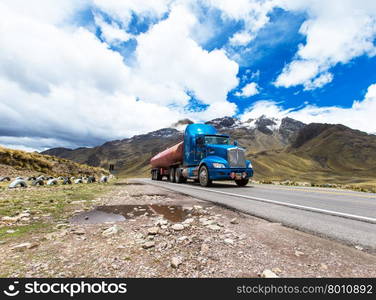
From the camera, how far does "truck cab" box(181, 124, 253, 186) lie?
12.8 meters

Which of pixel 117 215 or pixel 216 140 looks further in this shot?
pixel 216 140

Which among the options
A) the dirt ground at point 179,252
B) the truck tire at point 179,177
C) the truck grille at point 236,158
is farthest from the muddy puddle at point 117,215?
the truck tire at point 179,177

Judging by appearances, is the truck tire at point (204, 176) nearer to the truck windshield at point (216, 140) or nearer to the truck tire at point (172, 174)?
the truck windshield at point (216, 140)

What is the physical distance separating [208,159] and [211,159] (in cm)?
22

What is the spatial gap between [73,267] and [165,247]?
47.1 inches

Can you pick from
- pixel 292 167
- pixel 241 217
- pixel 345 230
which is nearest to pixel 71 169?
pixel 241 217

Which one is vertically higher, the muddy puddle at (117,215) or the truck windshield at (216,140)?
the truck windshield at (216,140)

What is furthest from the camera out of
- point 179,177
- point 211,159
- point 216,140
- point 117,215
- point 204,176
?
point 179,177

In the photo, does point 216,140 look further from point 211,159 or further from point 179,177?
point 179,177

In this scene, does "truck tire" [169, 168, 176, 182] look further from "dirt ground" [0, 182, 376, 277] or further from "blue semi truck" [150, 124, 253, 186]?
"dirt ground" [0, 182, 376, 277]

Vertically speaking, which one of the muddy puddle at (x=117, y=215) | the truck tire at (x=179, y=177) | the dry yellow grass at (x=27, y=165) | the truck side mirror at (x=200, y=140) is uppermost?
the truck side mirror at (x=200, y=140)

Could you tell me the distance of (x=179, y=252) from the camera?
9.35ft

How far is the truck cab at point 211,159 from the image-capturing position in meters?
12.8

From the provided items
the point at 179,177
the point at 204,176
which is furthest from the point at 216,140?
the point at 179,177
